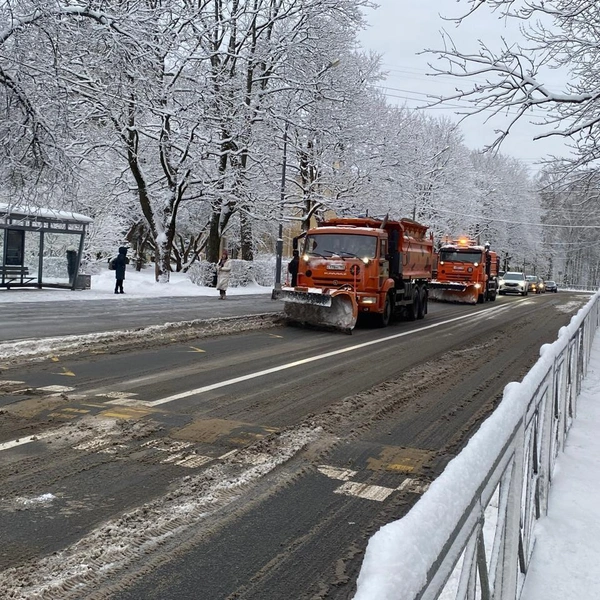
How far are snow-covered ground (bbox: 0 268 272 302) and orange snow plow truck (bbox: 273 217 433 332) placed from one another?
841cm

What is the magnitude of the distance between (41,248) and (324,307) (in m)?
12.3

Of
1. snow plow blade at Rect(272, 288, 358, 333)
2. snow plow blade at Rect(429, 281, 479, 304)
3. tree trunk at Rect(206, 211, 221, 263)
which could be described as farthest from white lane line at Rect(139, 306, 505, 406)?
tree trunk at Rect(206, 211, 221, 263)

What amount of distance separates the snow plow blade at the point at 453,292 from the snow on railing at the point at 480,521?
28.6 m

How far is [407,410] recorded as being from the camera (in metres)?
7.72

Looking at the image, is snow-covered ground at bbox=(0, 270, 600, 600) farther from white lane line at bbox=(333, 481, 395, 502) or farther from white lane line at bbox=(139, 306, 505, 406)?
white lane line at bbox=(139, 306, 505, 406)

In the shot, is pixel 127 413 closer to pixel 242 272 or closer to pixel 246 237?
pixel 242 272

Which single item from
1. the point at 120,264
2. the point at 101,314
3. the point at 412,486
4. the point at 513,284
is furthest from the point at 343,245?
the point at 513,284

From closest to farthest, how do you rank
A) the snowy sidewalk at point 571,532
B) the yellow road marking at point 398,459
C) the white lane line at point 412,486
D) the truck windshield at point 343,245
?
the snowy sidewalk at point 571,532 → the white lane line at point 412,486 → the yellow road marking at point 398,459 → the truck windshield at point 343,245

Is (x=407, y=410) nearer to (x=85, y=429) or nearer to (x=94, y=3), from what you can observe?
(x=85, y=429)

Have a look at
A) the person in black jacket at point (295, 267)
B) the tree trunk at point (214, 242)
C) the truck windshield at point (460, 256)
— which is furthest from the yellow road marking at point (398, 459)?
the truck windshield at point (460, 256)

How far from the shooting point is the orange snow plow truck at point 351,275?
16.2 meters

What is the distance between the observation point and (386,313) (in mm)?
18172

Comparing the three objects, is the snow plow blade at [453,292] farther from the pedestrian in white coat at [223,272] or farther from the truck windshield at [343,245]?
the truck windshield at [343,245]

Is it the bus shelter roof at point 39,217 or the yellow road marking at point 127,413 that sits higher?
the bus shelter roof at point 39,217
